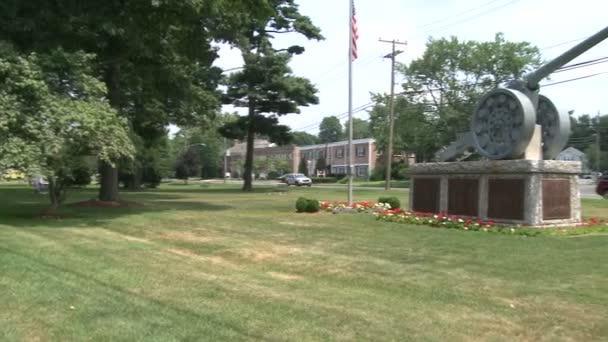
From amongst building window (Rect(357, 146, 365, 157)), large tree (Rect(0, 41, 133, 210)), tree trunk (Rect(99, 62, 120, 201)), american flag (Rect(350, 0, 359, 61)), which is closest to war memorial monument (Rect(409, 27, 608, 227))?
american flag (Rect(350, 0, 359, 61))

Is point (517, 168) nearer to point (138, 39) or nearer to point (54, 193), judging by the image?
point (138, 39)

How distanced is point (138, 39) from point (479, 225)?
1218 centimetres

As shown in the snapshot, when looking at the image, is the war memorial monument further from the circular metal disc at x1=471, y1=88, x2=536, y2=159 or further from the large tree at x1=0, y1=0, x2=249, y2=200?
the large tree at x1=0, y1=0, x2=249, y2=200

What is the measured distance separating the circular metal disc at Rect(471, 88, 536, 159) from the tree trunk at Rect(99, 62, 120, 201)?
1245 cm

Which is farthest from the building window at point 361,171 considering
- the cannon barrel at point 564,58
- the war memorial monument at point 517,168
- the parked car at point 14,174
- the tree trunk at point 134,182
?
the parked car at point 14,174

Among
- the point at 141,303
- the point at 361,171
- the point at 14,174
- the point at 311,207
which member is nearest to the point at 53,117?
the point at 14,174

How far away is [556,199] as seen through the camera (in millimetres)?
16781

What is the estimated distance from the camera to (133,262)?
9727 millimetres

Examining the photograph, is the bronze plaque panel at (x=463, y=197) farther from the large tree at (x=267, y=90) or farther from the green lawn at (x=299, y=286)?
the large tree at (x=267, y=90)

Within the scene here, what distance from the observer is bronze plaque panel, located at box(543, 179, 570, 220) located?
54.0 feet

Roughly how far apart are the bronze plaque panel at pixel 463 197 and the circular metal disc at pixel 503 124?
1055mm

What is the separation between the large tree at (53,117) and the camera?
15477 millimetres

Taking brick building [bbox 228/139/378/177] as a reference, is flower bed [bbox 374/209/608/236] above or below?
below

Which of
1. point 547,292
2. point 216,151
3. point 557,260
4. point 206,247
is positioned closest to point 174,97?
point 206,247
